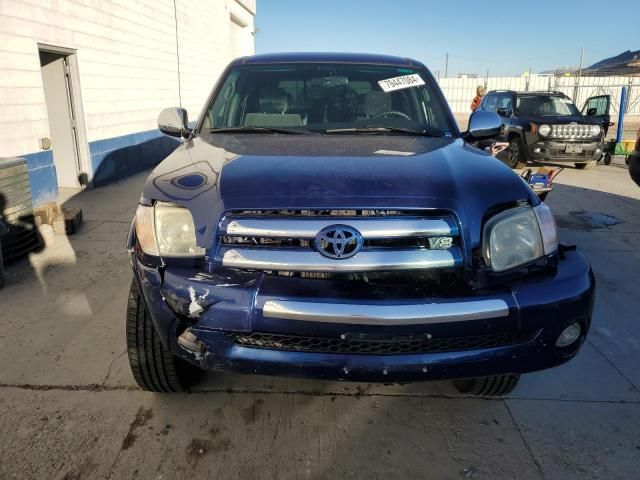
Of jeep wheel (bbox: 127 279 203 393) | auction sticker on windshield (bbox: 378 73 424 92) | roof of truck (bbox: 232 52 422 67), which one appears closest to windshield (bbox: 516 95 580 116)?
roof of truck (bbox: 232 52 422 67)

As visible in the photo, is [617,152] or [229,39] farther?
[229,39]

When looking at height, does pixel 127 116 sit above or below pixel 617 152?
above

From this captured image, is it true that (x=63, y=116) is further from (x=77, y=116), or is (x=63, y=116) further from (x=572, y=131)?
(x=572, y=131)

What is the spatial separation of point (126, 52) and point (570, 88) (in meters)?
24.4

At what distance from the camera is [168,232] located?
1.98m

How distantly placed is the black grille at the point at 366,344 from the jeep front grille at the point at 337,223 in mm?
261

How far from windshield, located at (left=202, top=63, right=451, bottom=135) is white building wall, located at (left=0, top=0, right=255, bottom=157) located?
3.94 metres

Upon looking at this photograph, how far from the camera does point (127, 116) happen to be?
9344 mm

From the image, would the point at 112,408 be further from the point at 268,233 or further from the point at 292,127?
the point at 292,127

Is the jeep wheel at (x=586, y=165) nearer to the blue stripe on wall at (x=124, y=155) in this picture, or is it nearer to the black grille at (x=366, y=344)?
the blue stripe on wall at (x=124, y=155)

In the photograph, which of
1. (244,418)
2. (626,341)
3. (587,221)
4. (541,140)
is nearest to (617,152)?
(541,140)

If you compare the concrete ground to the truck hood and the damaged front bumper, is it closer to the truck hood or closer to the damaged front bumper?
the damaged front bumper

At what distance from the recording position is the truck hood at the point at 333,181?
188 cm

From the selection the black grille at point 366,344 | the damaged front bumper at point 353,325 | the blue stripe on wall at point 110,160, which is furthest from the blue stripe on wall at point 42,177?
the black grille at point 366,344
